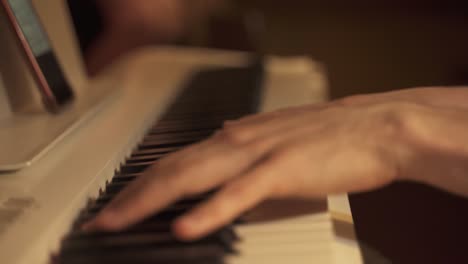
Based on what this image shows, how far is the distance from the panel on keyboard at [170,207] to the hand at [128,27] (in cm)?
70

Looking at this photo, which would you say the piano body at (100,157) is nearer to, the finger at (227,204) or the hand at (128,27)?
the finger at (227,204)

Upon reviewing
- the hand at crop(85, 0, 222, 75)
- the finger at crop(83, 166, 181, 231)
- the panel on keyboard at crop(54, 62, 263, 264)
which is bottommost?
the panel on keyboard at crop(54, 62, 263, 264)

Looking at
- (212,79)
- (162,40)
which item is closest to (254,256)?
(212,79)

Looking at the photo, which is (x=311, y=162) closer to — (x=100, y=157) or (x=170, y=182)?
(x=170, y=182)

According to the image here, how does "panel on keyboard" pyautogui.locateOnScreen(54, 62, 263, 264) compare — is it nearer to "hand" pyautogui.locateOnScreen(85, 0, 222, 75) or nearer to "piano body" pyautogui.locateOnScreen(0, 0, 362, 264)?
"piano body" pyautogui.locateOnScreen(0, 0, 362, 264)

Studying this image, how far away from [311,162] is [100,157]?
324 mm

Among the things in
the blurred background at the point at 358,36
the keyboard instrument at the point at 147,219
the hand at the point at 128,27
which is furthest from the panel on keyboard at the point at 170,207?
the blurred background at the point at 358,36

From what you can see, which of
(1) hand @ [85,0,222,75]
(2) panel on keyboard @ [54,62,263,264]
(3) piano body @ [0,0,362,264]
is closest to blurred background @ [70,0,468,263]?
(1) hand @ [85,0,222,75]

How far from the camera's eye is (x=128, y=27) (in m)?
1.80

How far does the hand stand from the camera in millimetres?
1713

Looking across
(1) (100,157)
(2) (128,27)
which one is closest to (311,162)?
(1) (100,157)

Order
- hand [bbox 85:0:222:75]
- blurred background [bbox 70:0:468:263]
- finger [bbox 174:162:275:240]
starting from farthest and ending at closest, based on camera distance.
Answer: blurred background [bbox 70:0:468:263], hand [bbox 85:0:222:75], finger [bbox 174:162:275:240]

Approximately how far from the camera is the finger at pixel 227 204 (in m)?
0.45

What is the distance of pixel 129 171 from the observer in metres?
Result: 0.66
